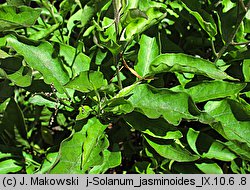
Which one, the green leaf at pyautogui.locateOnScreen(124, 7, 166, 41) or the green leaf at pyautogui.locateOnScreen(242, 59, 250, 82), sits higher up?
the green leaf at pyautogui.locateOnScreen(124, 7, 166, 41)

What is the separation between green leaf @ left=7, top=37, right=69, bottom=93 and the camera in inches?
74.9

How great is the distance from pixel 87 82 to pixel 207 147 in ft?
2.24

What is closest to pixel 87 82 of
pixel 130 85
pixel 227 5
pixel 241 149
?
pixel 130 85

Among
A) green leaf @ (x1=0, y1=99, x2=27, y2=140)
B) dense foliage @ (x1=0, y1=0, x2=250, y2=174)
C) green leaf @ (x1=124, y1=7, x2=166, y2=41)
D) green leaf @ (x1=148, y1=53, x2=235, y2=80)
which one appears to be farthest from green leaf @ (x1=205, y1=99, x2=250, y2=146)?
green leaf @ (x1=0, y1=99, x2=27, y2=140)

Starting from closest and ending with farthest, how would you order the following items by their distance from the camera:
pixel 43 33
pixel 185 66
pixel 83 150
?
pixel 185 66, pixel 83 150, pixel 43 33

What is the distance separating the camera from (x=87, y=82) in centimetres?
183

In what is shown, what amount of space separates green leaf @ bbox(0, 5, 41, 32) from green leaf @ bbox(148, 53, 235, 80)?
53cm

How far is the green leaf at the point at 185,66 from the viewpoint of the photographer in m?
1.82

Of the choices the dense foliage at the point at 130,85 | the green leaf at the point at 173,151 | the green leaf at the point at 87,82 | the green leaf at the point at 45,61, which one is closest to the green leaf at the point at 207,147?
the dense foliage at the point at 130,85

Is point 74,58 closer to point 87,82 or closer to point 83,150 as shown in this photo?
point 87,82

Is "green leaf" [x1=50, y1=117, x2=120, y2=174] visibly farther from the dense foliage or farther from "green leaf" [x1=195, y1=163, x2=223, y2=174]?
"green leaf" [x1=195, y1=163, x2=223, y2=174]

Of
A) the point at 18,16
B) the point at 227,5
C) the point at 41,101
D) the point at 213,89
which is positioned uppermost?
the point at 18,16

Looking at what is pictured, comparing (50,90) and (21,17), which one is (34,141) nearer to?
(50,90)

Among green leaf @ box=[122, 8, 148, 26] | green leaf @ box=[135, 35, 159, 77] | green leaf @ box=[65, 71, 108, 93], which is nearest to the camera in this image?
green leaf @ box=[122, 8, 148, 26]
